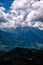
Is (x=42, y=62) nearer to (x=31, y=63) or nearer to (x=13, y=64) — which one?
(x=31, y=63)

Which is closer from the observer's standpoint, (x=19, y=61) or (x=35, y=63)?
(x=19, y=61)

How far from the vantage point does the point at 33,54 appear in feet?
109

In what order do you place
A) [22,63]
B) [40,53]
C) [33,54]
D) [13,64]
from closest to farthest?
[22,63], [13,64], [33,54], [40,53]

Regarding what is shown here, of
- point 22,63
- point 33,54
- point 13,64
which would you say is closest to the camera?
point 22,63

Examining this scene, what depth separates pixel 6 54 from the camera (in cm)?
3475

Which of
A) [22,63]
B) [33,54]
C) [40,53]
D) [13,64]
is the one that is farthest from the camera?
[40,53]

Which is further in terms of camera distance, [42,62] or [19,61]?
[42,62]

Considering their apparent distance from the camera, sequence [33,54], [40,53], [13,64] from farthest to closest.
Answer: [40,53] → [33,54] → [13,64]

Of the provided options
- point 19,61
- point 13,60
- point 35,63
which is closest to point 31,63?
point 35,63

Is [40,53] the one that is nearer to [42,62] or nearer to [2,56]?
[42,62]

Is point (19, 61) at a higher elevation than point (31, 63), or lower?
higher

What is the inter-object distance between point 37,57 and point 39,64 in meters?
1.64

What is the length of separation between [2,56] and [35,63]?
20.0ft

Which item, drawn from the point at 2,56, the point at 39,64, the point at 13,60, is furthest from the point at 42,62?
the point at 2,56
